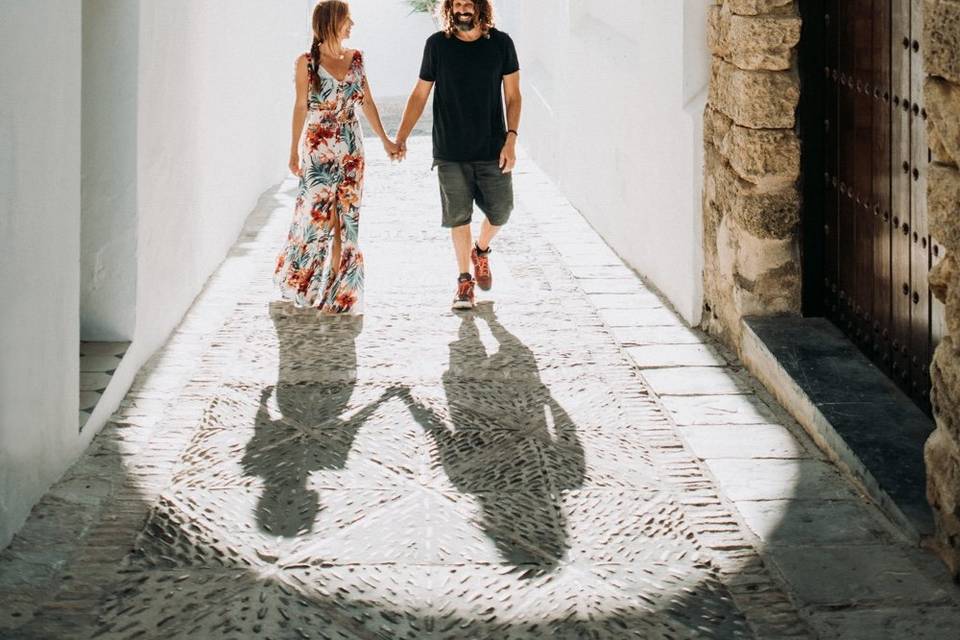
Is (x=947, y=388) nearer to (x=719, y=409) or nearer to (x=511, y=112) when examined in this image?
(x=719, y=409)

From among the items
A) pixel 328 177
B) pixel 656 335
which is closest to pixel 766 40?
pixel 656 335

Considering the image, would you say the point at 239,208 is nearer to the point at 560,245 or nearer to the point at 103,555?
the point at 560,245

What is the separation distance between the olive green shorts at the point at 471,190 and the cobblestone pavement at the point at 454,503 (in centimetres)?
60

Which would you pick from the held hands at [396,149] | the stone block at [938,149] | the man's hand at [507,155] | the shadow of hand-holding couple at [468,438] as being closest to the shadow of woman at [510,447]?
the shadow of hand-holding couple at [468,438]

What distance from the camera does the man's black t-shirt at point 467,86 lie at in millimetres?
6617

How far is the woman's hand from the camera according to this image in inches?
265

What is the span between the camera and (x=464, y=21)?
6.54 metres

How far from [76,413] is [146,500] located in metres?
0.49

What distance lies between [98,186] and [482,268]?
2.23 meters

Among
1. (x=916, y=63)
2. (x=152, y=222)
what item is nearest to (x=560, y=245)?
(x=152, y=222)

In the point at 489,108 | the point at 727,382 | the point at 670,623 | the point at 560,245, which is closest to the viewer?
the point at 670,623

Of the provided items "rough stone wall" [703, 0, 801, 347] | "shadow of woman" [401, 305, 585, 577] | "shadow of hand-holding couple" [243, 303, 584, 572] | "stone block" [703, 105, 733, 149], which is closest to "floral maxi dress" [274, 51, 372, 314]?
"shadow of hand-holding couple" [243, 303, 584, 572]

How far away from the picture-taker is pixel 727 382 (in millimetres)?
5426

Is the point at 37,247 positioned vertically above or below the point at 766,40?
below
